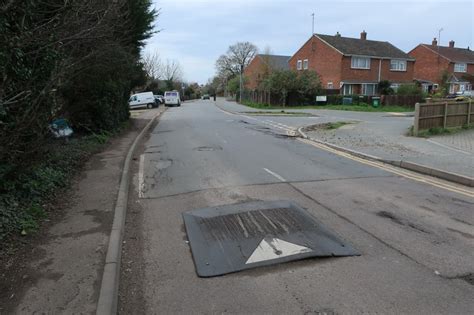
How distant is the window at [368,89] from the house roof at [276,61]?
10.3 m

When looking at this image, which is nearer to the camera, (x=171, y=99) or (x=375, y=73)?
Result: (x=375, y=73)

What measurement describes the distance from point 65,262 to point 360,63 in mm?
50546

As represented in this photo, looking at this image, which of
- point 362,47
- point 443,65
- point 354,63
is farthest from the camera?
point 443,65

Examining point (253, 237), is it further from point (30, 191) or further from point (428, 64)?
point (428, 64)

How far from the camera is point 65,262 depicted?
15.7 feet

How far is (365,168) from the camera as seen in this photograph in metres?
10.6

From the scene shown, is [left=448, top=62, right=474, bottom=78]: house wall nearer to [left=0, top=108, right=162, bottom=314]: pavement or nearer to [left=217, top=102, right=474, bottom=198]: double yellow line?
[left=217, top=102, right=474, bottom=198]: double yellow line

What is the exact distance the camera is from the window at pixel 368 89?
51.0m

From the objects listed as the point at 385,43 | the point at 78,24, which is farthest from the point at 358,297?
the point at 385,43

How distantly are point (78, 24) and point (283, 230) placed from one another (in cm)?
460

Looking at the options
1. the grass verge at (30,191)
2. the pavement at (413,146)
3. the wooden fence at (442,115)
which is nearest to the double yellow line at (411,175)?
the pavement at (413,146)

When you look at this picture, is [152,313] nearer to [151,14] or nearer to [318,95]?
[151,14]

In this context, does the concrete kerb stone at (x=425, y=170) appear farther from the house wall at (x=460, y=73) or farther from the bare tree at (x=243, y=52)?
the bare tree at (x=243, y=52)

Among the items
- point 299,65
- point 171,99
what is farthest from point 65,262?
point 299,65
